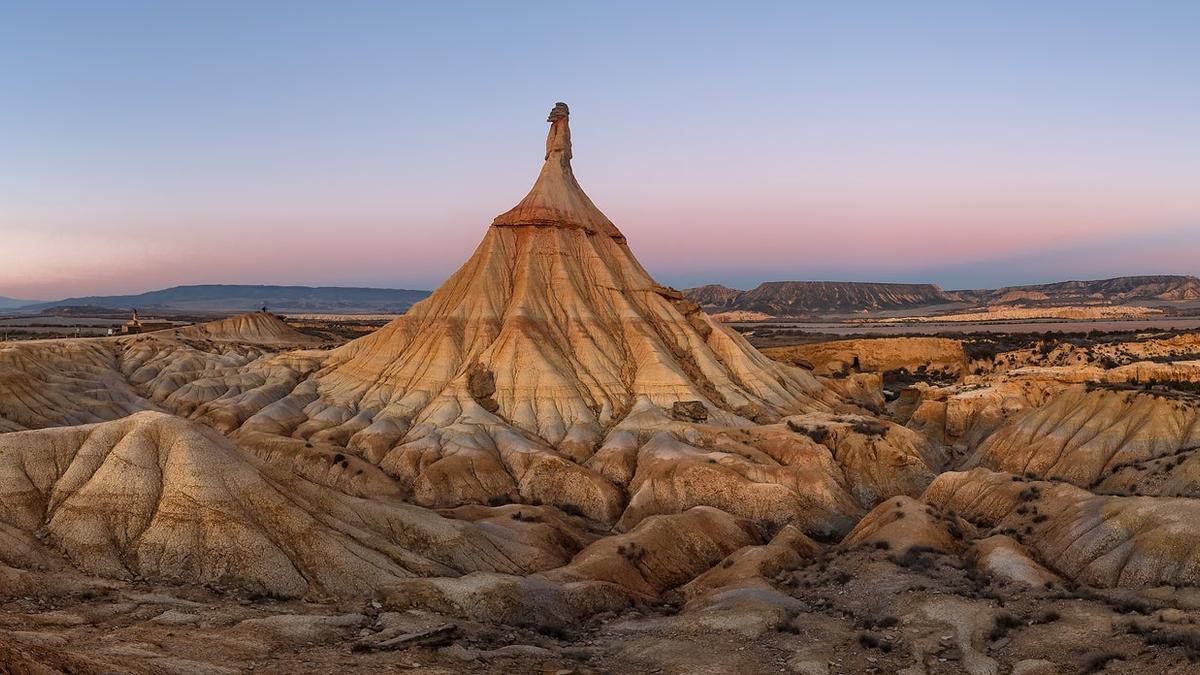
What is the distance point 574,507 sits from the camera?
4300 cm

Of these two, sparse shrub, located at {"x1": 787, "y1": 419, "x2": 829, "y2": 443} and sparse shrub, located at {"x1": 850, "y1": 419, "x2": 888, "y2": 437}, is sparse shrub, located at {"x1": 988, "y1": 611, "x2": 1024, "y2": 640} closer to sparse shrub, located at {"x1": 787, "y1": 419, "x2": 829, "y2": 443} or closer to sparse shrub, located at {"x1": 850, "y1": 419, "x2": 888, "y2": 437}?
sparse shrub, located at {"x1": 787, "y1": 419, "x2": 829, "y2": 443}

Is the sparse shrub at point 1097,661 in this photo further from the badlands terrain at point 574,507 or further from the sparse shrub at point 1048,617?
the sparse shrub at point 1048,617

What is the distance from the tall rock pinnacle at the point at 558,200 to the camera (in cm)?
6875

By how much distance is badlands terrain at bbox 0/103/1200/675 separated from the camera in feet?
65.8

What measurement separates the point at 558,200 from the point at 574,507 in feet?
118

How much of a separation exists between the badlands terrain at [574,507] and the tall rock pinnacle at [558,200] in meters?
0.70

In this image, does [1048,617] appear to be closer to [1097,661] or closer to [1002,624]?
[1002,624]

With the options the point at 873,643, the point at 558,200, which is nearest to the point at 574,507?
the point at 873,643

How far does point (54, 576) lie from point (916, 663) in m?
24.9

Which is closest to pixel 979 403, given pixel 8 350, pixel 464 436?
pixel 464 436

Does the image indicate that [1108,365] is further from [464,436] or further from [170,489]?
[170,489]

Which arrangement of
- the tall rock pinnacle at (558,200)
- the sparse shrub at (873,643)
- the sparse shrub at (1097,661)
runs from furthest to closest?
the tall rock pinnacle at (558,200) → the sparse shrub at (873,643) → the sparse shrub at (1097,661)

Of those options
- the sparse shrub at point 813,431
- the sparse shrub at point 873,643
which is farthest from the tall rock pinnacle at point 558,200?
the sparse shrub at point 873,643


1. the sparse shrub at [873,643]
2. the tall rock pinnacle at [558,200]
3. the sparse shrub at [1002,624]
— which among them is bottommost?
the sparse shrub at [873,643]
